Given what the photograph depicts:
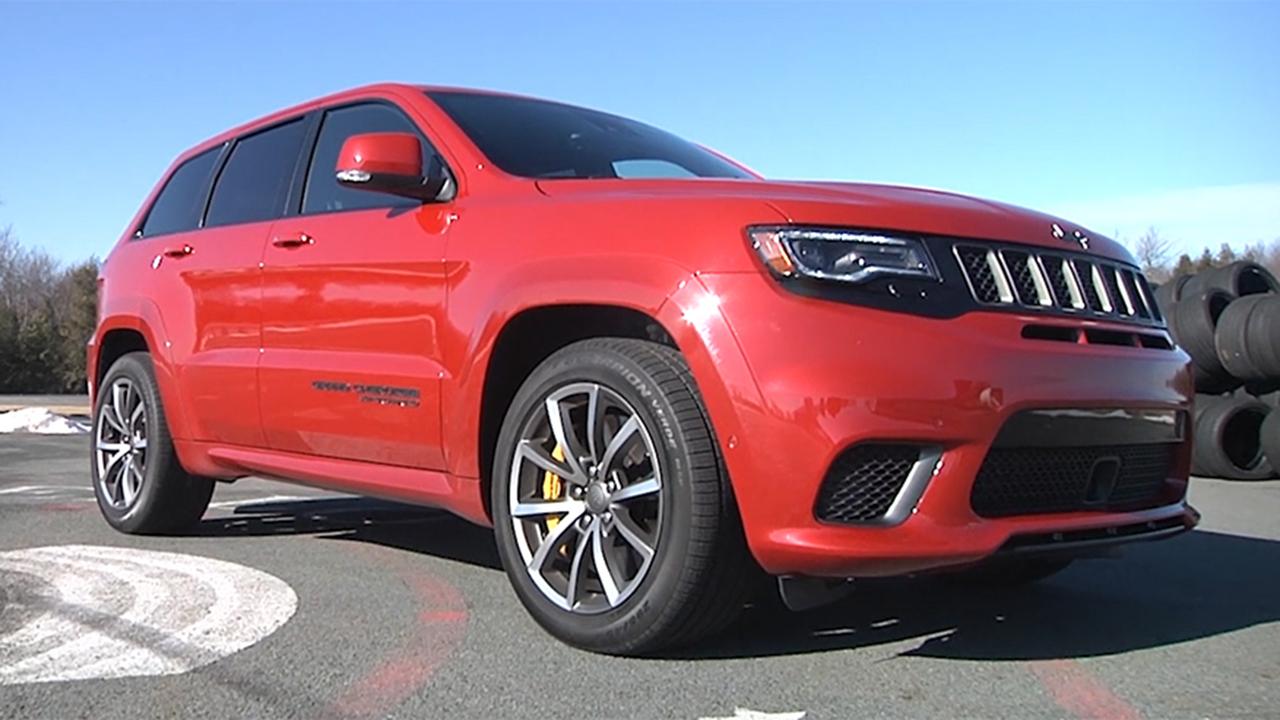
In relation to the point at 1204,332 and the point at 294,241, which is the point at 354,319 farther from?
the point at 1204,332

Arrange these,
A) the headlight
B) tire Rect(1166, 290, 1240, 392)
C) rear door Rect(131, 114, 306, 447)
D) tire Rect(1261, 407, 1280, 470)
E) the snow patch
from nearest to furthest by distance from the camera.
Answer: the headlight
rear door Rect(131, 114, 306, 447)
tire Rect(1261, 407, 1280, 470)
tire Rect(1166, 290, 1240, 392)
the snow patch

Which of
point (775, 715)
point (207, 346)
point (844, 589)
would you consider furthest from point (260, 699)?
point (207, 346)

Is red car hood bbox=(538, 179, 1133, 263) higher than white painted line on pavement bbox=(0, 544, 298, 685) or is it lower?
higher

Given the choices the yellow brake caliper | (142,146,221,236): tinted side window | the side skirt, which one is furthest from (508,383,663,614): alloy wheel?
(142,146,221,236): tinted side window

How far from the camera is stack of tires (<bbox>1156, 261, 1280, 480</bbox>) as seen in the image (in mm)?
9992

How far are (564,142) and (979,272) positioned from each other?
182 centimetres

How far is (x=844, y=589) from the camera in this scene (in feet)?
10.3

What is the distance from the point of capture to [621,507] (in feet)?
10.7

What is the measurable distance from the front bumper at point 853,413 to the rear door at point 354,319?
129cm

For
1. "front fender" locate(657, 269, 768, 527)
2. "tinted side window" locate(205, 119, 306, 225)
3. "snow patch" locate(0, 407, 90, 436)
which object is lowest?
"snow patch" locate(0, 407, 90, 436)

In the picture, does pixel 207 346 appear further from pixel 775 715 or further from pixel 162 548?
pixel 775 715

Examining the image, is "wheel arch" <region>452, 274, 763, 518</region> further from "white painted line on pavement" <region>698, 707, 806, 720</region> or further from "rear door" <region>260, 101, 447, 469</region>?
"white painted line on pavement" <region>698, 707, 806, 720</region>

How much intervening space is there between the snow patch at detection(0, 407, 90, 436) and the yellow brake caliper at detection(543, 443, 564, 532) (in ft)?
45.2

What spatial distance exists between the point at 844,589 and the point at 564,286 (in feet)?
3.81
